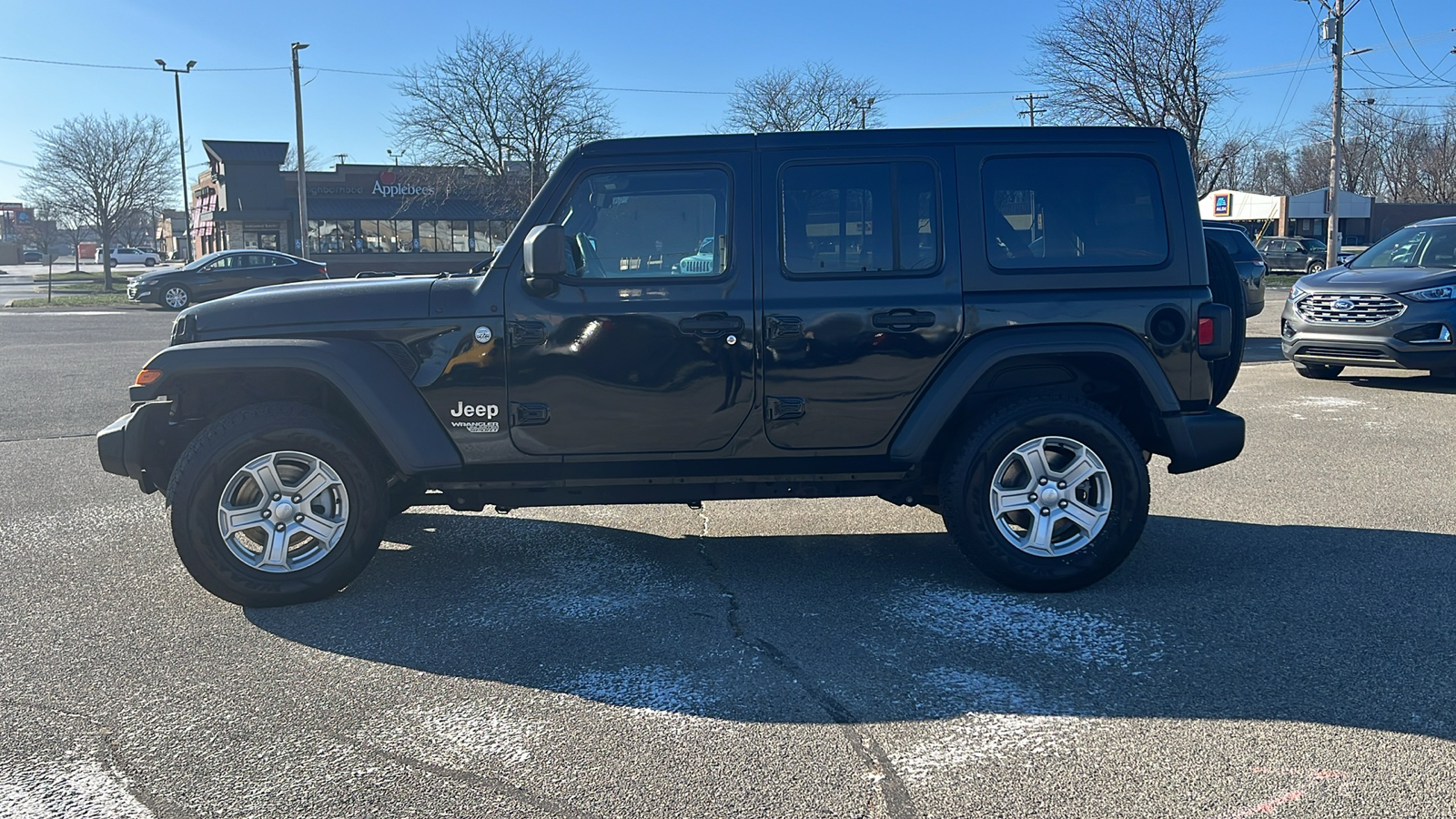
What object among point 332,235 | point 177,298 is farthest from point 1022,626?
point 332,235

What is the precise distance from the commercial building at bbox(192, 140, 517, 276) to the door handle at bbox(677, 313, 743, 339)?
154 ft

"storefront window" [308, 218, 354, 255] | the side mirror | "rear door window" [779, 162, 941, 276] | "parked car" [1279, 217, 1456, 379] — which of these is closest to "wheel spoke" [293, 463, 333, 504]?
the side mirror

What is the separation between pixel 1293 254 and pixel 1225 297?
41311 mm

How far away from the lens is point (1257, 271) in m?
12.0

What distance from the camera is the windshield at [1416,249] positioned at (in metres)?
10.7

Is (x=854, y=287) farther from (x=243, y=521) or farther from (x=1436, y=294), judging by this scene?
(x=1436, y=294)

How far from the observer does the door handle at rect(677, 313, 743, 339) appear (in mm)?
4668

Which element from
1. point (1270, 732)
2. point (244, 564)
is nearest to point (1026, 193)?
point (1270, 732)

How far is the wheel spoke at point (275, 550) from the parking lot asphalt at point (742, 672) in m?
0.23

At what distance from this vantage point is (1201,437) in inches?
192

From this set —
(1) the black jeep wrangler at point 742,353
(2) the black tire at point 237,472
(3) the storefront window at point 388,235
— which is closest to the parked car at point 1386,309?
(1) the black jeep wrangler at point 742,353

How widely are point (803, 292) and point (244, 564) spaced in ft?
8.59

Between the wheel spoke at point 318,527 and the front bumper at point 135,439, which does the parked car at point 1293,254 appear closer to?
the wheel spoke at point 318,527

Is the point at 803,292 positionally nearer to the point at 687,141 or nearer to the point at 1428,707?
the point at 687,141
